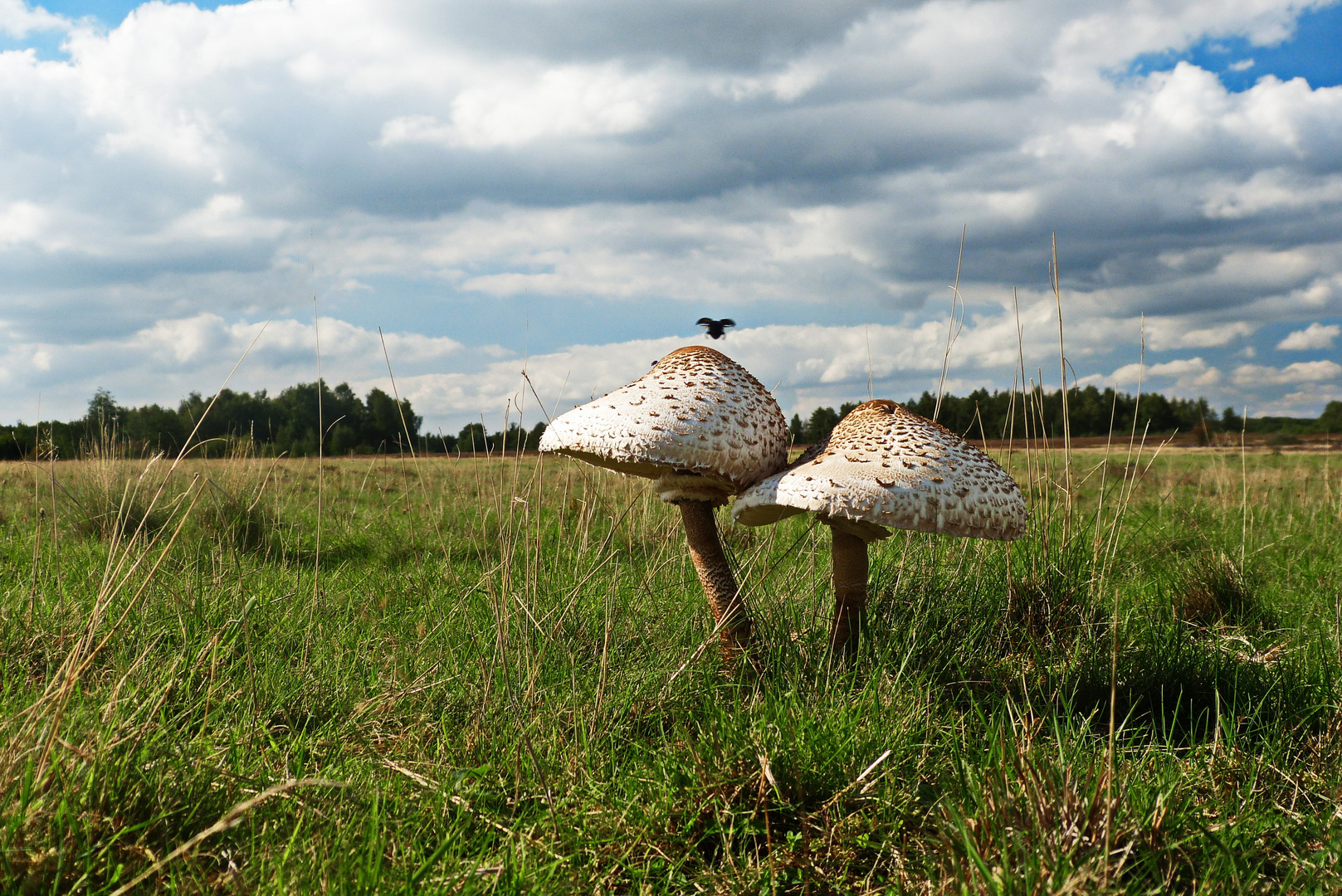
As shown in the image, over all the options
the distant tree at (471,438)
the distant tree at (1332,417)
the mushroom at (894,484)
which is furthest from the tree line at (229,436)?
the distant tree at (1332,417)

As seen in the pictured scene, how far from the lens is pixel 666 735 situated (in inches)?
109

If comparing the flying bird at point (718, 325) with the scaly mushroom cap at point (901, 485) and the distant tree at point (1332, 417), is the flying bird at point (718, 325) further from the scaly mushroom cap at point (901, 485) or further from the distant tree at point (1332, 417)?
the distant tree at point (1332, 417)

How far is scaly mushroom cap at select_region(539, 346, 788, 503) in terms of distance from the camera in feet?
8.71

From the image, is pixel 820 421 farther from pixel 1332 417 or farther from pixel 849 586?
pixel 1332 417

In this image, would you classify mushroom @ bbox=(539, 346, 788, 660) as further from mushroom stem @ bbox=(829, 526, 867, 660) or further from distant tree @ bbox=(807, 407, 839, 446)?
distant tree @ bbox=(807, 407, 839, 446)

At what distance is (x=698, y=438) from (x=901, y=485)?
72cm

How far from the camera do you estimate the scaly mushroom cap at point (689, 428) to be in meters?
2.65

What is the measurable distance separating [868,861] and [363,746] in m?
1.79

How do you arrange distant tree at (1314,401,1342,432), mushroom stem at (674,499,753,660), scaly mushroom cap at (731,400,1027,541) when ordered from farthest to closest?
distant tree at (1314,401,1342,432) < mushroom stem at (674,499,753,660) < scaly mushroom cap at (731,400,1027,541)

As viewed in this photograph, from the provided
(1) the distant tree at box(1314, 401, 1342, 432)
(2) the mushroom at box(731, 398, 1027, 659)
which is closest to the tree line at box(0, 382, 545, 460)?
(2) the mushroom at box(731, 398, 1027, 659)

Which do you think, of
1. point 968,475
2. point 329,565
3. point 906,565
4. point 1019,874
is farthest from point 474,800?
point 329,565

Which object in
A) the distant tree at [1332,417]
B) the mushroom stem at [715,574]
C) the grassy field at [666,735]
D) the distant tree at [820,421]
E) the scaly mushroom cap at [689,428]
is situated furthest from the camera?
the distant tree at [1332,417]

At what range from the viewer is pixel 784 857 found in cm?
214

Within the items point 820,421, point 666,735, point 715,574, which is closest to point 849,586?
point 715,574
